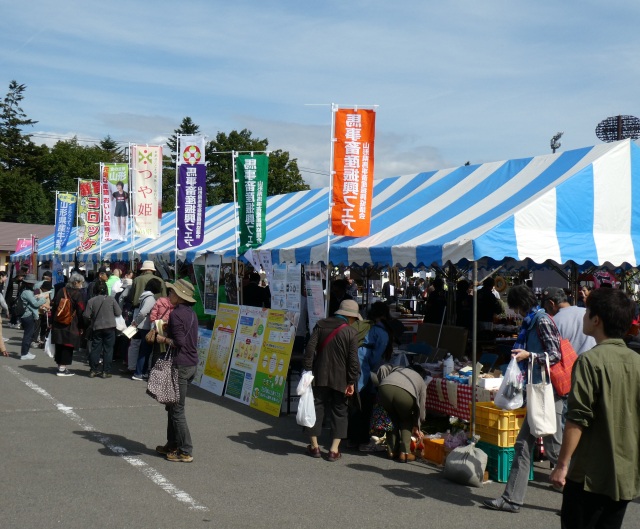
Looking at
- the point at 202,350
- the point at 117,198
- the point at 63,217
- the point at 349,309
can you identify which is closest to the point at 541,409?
the point at 349,309

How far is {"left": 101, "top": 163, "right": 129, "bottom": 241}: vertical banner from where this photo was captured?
1631 cm

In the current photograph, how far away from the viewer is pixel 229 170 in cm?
5919

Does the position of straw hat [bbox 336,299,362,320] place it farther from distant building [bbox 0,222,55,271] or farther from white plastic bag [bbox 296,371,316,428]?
distant building [bbox 0,222,55,271]

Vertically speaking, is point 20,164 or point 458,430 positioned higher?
point 20,164

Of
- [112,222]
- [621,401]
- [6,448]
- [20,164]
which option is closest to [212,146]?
[20,164]

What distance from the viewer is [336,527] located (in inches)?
202

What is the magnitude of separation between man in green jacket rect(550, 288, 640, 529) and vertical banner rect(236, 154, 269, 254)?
838cm

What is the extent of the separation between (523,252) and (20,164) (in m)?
→ 70.0

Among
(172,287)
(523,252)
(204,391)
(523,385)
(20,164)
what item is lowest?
(204,391)

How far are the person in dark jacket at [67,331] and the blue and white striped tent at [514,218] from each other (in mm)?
3710

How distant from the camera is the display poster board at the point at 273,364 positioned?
9.39 m

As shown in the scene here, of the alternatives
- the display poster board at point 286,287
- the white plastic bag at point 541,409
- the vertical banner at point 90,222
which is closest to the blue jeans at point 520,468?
the white plastic bag at point 541,409

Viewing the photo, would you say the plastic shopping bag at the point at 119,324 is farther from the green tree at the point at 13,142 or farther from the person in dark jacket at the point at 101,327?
the green tree at the point at 13,142

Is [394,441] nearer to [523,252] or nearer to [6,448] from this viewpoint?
[523,252]
